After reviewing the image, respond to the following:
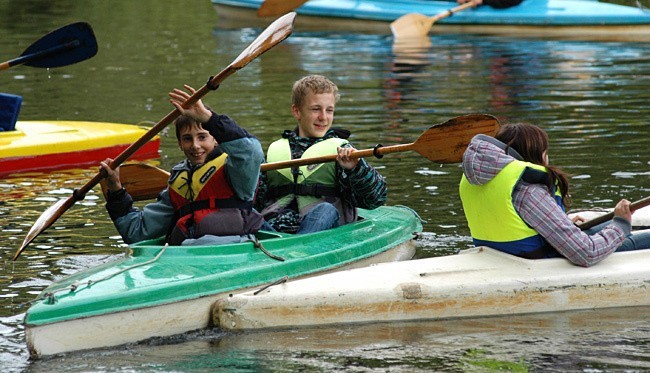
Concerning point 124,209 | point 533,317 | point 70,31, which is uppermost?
point 70,31

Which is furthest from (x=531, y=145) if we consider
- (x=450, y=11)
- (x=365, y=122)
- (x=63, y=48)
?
(x=450, y=11)

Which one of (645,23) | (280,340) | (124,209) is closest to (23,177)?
(124,209)

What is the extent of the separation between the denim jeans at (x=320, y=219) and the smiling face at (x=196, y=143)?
619mm

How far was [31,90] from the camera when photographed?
14469mm

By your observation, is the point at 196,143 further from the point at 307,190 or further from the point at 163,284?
the point at 163,284

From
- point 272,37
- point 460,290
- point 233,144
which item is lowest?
point 460,290

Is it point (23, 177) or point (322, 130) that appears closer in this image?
point (322, 130)

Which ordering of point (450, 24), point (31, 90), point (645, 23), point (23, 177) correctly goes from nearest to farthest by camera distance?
point (23, 177)
point (31, 90)
point (645, 23)
point (450, 24)

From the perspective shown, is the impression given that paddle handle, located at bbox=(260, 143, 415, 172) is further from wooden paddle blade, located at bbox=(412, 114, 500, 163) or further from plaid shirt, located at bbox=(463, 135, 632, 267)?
plaid shirt, located at bbox=(463, 135, 632, 267)

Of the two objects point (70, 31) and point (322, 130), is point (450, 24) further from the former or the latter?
point (322, 130)

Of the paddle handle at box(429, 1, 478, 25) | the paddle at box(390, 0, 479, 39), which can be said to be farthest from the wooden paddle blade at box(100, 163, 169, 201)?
the paddle handle at box(429, 1, 478, 25)

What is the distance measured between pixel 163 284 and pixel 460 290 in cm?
125

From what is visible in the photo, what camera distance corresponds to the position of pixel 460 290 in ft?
17.3

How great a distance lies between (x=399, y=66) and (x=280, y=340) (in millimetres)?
10971
